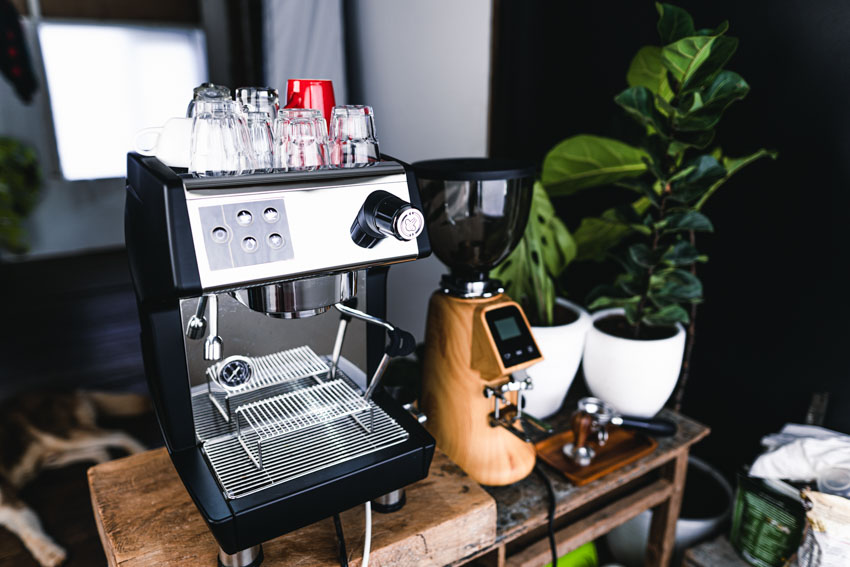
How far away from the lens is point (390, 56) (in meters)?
1.96

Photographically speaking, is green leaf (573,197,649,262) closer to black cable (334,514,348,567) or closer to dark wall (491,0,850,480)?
dark wall (491,0,850,480)

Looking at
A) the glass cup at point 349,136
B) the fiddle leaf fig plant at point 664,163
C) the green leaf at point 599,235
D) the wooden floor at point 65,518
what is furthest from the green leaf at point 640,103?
the wooden floor at point 65,518

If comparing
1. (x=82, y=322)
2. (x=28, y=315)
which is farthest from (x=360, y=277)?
(x=28, y=315)

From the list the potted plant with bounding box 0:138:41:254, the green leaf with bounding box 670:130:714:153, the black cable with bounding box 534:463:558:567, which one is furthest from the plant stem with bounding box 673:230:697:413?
the potted plant with bounding box 0:138:41:254

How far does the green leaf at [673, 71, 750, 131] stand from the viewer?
37.6 inches

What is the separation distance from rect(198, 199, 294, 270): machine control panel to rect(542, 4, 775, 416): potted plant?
0.70 meters

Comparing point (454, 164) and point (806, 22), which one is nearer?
point (454, 164)

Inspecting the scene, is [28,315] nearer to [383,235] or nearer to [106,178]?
[106,178]

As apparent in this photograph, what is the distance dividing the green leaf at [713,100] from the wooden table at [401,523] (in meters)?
0.63

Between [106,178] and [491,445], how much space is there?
5165 millimetres

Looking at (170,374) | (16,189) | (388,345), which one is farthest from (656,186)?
(16,189)

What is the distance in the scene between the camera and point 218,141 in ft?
2.00

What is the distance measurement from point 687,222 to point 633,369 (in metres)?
0.31

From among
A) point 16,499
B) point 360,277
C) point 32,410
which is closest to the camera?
point 360,277
